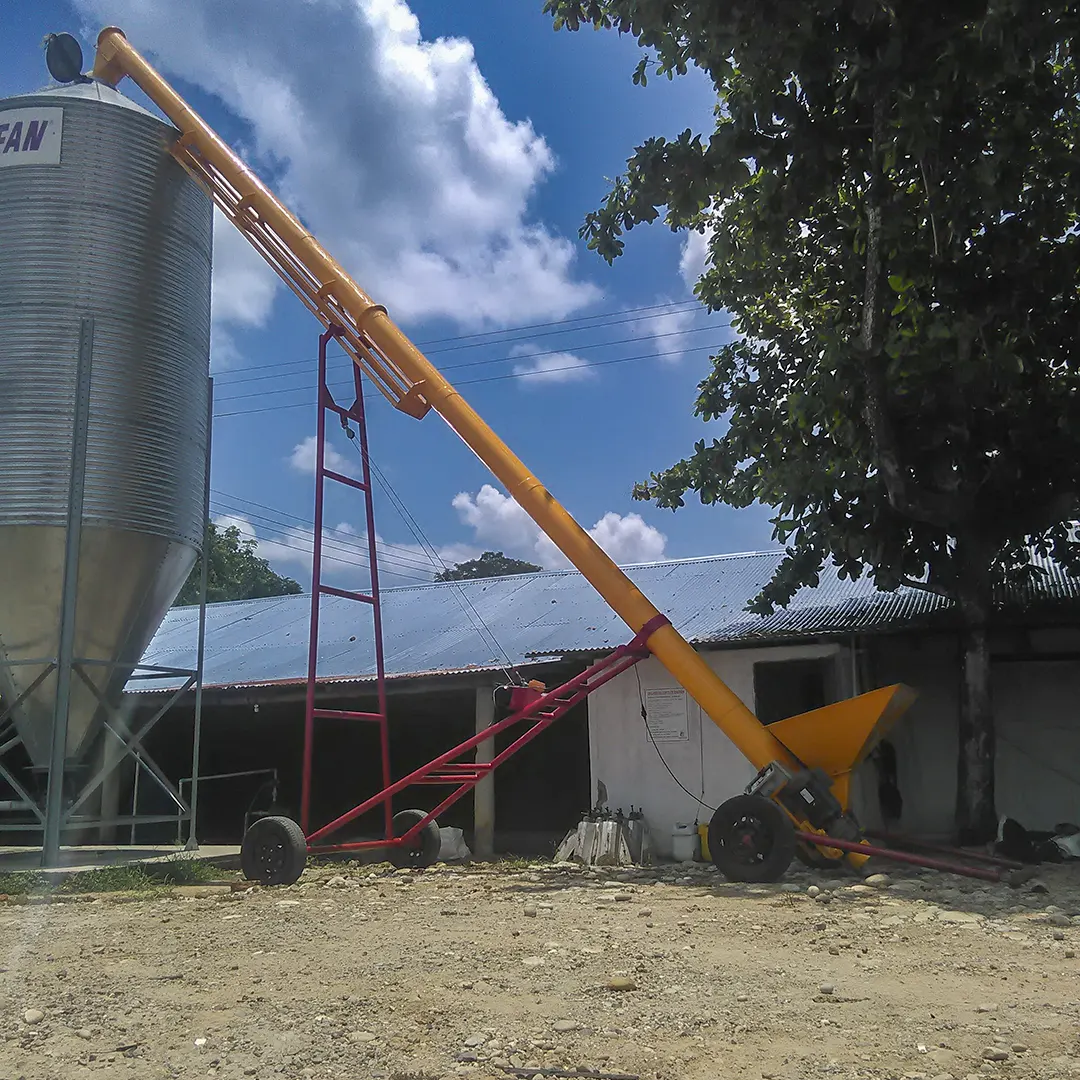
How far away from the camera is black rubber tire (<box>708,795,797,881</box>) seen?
27.4ft

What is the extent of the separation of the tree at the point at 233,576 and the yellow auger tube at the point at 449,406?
20504mm

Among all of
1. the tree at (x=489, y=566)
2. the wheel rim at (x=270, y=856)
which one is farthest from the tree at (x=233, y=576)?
the wheel rim at (x=270, y=856)

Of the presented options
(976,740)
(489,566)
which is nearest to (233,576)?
(489,566)

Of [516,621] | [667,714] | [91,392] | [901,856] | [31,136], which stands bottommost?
[901,856]

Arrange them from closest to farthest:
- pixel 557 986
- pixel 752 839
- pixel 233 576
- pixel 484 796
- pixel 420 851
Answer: pixel 557 986 → pixel 752 839 → pixel 420 851 → pixel 484 796 → pixel 233 576

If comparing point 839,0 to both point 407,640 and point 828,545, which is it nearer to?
point 828,545

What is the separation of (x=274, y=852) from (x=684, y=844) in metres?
4.49

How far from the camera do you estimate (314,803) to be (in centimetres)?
1659

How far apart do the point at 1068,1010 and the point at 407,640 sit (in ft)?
37.6

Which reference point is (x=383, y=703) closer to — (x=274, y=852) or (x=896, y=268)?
(x=274, y=852)

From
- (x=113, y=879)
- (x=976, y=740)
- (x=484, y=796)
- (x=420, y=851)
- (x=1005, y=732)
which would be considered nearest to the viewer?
(x=113, y=879)

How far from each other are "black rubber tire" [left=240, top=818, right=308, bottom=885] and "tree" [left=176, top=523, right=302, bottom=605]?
2236 centimetres

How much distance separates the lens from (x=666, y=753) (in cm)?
1186

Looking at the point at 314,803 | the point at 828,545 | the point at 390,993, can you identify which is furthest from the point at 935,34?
the point at 314,803
